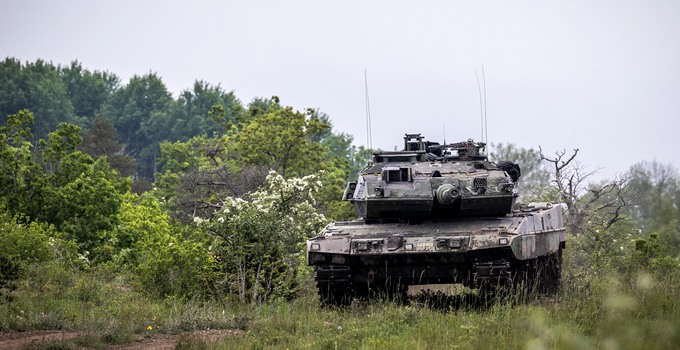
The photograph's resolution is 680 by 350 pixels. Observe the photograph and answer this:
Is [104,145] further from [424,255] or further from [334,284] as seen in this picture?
[424,255]

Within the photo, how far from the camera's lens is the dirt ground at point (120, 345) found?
12891mm

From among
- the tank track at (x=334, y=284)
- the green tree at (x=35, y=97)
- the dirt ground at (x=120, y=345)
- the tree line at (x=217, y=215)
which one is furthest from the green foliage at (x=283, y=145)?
the green tree at (x=35, y=97)

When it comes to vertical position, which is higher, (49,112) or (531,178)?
(49,112)

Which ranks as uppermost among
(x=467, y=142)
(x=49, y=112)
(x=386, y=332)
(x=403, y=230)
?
(x=49, y=112)

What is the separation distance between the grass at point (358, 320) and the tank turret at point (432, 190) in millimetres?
1772

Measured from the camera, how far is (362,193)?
18.9 metres

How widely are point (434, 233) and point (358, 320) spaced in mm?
2909

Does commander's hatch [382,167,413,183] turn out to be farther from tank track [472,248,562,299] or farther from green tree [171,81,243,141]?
green tree [171,81,243,141]

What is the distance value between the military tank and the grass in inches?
20.3

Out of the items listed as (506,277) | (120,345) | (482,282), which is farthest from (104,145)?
(120,345)

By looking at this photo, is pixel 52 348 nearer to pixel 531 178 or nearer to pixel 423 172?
pixel 423 172

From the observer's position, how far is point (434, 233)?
57.3 feet

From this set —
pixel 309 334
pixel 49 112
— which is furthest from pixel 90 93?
pixel 309 334

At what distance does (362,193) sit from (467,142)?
8.83ft
